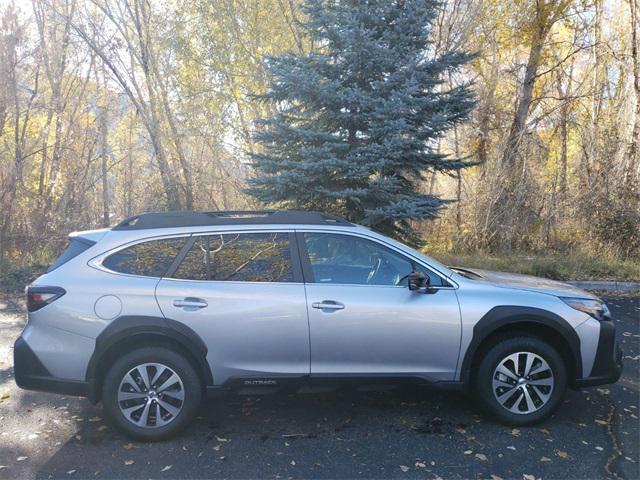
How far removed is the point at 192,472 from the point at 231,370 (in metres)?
0.72

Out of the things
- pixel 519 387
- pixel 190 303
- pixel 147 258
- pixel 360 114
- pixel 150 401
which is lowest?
pixel 150 401

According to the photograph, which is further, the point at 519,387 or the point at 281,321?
the point at 519,387

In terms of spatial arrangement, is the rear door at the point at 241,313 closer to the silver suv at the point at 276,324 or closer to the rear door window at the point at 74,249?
the silver suv at the point at 276,324

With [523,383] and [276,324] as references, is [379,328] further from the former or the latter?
[523,383]

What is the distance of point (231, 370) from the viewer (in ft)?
11.9

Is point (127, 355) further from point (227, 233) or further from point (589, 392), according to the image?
point (589, 392)

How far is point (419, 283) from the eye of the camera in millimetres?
3717

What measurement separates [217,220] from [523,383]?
2727 mm

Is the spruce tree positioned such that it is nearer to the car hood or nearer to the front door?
the car hood

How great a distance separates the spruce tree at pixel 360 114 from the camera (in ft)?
29.5

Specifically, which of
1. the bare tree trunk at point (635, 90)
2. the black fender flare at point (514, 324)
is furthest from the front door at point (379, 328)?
the bare tree trunk at point (635, 90)

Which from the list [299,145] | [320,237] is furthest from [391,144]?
[320,237]

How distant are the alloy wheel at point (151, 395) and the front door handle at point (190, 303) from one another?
0.46m

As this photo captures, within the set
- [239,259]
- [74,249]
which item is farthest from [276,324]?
[74,249]
